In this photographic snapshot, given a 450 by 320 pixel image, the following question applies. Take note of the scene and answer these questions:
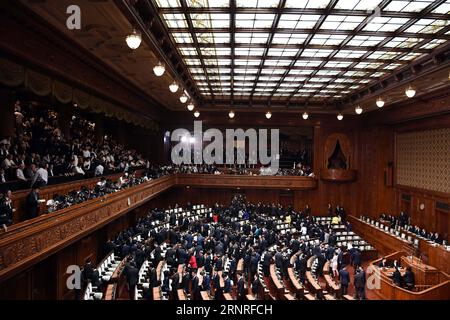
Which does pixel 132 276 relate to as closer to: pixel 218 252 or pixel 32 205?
pixel 32 205

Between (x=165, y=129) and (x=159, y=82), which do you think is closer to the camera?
(x=159, y=82)

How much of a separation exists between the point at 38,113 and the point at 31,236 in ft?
37.6

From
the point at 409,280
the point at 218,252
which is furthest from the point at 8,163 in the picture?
the point at 409,280

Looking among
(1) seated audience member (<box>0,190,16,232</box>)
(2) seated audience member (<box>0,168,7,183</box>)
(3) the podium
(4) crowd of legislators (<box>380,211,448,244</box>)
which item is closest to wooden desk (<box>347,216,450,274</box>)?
(3) the podium

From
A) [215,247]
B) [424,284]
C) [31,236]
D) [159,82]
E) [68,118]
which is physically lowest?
[424,284]

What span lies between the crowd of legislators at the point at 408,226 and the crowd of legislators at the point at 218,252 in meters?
3.03

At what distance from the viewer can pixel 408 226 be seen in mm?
17844

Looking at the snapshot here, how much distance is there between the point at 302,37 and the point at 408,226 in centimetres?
1187

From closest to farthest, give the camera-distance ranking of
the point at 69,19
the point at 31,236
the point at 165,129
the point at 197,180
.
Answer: the point at 31,236 → the point at 69,19 → the point at 197,180 → the point at 165,129

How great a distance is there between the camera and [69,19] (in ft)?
26.2

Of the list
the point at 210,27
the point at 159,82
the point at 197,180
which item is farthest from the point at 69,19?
the point at 197,180

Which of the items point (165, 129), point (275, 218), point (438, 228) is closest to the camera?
point (438, 228)
